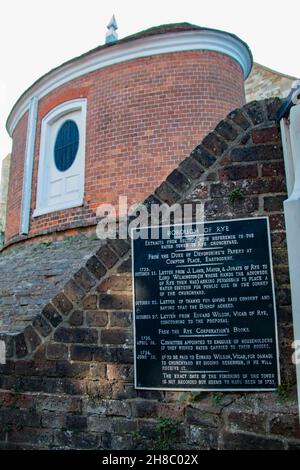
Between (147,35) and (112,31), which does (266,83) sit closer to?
(112,31)

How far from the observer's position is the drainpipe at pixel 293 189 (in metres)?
2.56

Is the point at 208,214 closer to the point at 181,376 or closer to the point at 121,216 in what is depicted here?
the point at 181,376

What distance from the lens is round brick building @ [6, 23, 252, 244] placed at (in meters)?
8.20

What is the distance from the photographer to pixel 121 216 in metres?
8.02

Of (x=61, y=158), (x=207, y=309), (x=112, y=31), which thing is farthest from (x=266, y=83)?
(x=207, y=309)

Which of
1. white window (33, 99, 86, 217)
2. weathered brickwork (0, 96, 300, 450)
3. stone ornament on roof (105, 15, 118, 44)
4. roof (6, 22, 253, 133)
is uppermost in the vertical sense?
stone ornament on roof (105, 15, 118, 44)

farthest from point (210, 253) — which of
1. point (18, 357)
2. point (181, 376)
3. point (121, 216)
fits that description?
point (121, 216)

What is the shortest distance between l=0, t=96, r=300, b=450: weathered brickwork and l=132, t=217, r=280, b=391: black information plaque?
93mm

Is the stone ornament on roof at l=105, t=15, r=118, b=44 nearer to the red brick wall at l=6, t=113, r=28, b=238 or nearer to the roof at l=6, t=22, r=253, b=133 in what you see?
the roof at l=6, t=22, r=253, b=133

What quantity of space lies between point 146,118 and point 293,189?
6.30m

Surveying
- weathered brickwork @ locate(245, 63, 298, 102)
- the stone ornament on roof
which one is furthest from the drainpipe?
weathered brickwork @ locate(245, 63, 298, 102)

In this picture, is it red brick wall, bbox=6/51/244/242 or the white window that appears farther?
the white window

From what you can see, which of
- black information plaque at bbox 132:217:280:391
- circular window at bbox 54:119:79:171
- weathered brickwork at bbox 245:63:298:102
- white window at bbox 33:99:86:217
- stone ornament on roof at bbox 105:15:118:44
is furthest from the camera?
Result: weathered brickwork at bbox 245:63:298:102

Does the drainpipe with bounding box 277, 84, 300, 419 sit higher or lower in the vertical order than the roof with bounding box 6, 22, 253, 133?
lower
